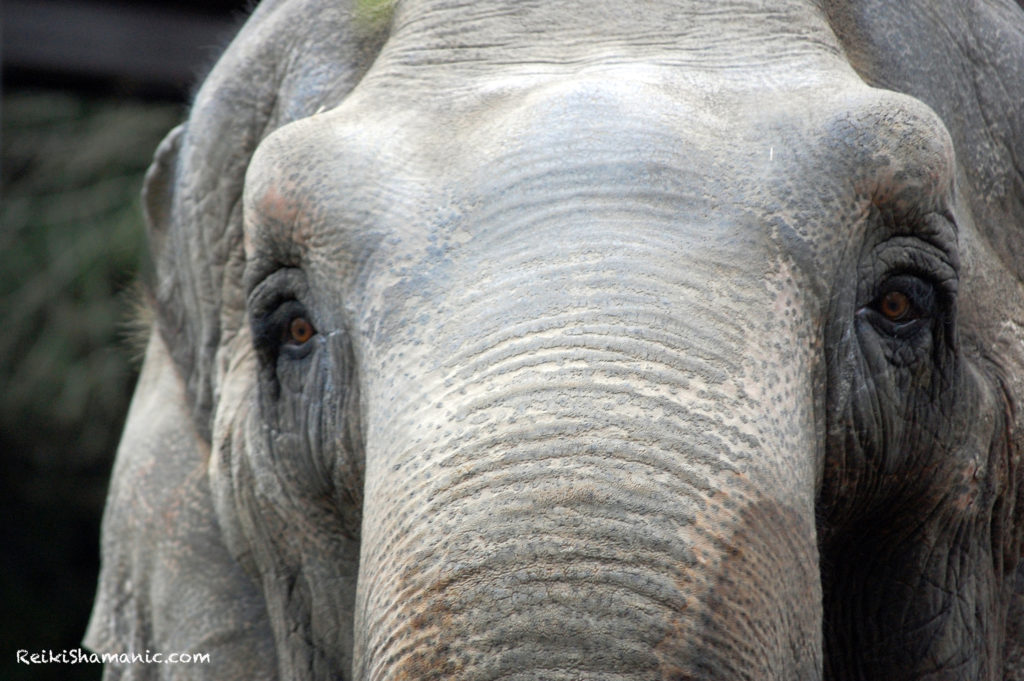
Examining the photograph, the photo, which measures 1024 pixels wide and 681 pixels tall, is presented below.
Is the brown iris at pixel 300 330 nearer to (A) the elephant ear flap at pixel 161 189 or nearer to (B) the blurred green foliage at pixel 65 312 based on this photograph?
(A) the elephant ear flap at pixel 161 189

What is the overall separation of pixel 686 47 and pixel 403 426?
0.63 m

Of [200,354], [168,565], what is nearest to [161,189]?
[200,354]

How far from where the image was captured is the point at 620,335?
146cm

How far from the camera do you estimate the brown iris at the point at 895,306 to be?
1.78 metres

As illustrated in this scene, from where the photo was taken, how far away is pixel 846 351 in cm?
171

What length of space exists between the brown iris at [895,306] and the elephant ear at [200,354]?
2.58 ft

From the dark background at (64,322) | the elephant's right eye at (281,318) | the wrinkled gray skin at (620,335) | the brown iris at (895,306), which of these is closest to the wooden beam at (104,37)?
the dark background at (64,322)

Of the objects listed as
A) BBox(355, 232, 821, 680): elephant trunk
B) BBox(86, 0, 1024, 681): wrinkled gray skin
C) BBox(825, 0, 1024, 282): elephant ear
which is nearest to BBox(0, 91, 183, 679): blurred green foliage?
BBox(86, 0, 1024, 681): wrinkled gray skin

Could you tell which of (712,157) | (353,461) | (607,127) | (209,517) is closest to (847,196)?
(712,157)

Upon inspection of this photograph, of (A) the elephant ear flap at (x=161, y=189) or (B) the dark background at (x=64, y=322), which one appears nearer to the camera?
(A) the elephant ear flap at (x=161, y=189)

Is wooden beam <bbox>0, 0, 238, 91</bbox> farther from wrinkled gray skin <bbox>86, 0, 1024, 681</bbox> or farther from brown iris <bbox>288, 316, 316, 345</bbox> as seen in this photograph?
brown iris <bbox>288, 316, 316, 345</bbox>

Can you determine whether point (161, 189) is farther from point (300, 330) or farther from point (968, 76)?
point (968, 76)

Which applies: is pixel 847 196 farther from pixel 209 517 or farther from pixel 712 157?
pixel 209 517

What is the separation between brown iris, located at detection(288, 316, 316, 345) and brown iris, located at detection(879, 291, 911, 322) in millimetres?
692
